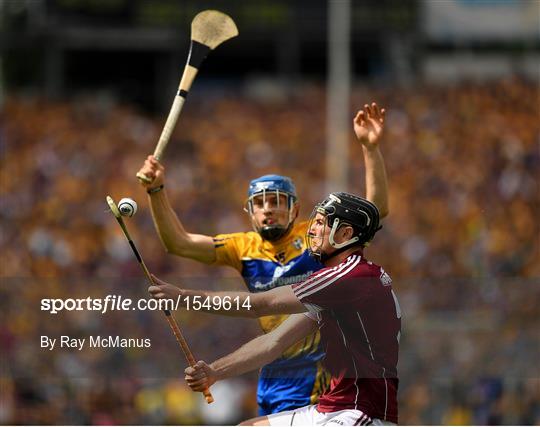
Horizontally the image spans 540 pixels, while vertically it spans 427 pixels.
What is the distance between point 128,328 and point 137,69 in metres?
28.6

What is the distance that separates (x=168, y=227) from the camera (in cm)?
685

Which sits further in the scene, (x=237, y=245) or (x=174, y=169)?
(x=174, y=169)

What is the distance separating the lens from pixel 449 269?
1773 centimetres

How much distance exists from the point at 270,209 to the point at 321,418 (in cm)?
146

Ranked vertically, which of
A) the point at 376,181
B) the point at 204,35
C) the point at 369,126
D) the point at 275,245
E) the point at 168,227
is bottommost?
the point at 275,245

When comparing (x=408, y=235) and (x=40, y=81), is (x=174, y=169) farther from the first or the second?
(x=40, y=81)

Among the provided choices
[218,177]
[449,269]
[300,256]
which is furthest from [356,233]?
[218,177]

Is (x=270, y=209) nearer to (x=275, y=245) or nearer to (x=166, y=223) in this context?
(x=275, y=245)

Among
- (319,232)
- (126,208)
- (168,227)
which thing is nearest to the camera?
(319,232)

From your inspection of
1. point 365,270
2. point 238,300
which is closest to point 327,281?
point 365,270

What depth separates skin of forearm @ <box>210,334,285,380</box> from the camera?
18.4 ft

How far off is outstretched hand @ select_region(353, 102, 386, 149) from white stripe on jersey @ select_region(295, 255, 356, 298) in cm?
141

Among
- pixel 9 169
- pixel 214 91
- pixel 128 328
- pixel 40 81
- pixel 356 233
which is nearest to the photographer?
pixel 356 233

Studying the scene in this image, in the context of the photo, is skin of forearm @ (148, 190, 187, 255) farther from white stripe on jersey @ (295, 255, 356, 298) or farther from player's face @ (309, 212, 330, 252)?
white stripe on jersey @ (295, 255, 356, 298)
